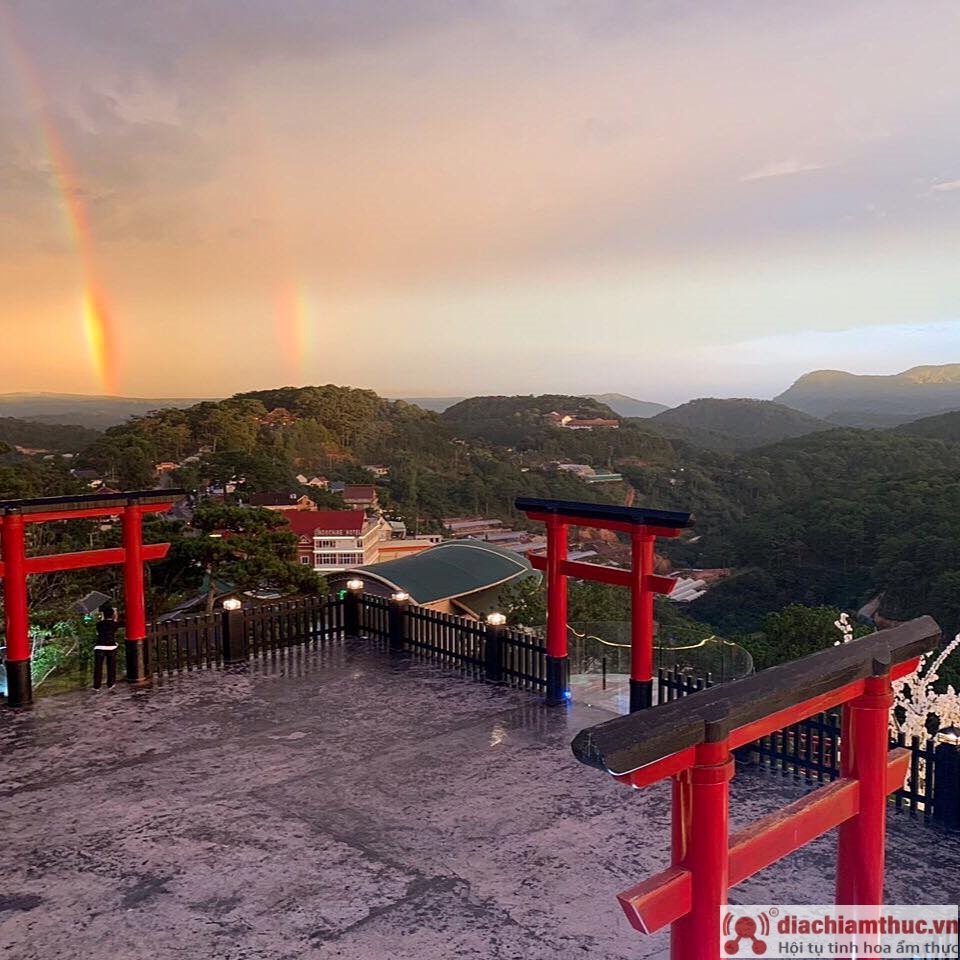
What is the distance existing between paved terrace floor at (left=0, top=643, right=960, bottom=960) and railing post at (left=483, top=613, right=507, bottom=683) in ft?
2.72

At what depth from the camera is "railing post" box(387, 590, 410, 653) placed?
506 inches

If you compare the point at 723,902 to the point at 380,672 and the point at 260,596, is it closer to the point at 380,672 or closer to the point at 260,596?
the point at 380,672

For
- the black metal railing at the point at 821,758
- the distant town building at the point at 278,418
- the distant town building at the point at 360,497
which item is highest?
A: the distant town building at the point at 278,418

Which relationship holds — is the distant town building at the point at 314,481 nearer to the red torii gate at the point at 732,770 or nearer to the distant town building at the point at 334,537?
the distant town building at the point at 334,537

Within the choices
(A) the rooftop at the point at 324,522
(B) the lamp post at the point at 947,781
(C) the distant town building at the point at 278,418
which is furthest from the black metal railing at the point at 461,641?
(C) the distant town building at the point at 278,418

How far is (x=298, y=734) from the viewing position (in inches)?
372

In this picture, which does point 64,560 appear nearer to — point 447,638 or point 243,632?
point 243,632

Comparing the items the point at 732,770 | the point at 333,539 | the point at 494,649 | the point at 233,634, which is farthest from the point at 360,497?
the point at 732,770

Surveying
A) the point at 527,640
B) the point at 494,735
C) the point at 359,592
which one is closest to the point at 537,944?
the point at 494,735

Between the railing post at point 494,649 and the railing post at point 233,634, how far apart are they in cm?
377

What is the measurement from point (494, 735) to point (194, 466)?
173ft

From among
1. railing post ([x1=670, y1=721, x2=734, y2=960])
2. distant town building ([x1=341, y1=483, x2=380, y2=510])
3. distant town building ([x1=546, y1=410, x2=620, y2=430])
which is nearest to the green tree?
railing post ([x1=670, y1=721, x2=734, y2=960])

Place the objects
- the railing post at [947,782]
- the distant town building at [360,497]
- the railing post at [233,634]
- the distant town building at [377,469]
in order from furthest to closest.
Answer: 1. the distant town building at [377,469]
2. the distant town building at [360,497]
3. the railing post at [233,634]
4. the railing post at [947,782]

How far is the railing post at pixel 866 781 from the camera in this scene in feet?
14.4
